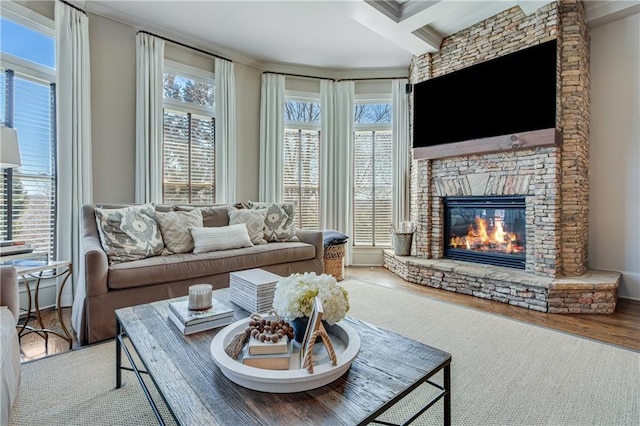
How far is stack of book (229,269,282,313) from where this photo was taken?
1.52m

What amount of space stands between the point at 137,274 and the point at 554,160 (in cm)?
381

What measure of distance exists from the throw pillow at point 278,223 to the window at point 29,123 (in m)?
1.99

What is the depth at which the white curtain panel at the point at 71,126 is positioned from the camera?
2945 millimetres

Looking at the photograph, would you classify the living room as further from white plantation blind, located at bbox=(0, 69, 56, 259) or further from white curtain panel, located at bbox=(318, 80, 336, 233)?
white curtain panel, located at bbox=(318, 80, 336, 233)

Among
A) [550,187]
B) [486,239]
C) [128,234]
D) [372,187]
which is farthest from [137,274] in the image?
[550,187]

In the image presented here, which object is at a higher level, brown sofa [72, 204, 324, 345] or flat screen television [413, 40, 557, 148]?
flat screen television [413, 40, 557, 148]

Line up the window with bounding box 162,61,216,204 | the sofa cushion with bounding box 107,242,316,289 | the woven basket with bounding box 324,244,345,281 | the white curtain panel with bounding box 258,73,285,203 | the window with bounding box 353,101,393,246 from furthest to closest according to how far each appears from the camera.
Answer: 1. the window with bounding box 353,101,393,246
2. the white curtain panel with bounding box 258,73,285,203
3. the woven basket with bounding box 324,244,345,281
4. the window with bounding box 162,61,216,204
5. the sofa cushion with bounding box 107,242,316,289

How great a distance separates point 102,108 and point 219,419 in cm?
362

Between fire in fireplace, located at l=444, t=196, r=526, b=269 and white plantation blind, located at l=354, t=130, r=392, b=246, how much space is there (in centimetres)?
104

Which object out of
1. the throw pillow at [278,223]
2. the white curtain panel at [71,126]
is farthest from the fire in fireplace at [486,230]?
the white curtain panel at [71,126]

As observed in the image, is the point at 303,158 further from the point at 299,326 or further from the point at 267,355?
the point at 267,355

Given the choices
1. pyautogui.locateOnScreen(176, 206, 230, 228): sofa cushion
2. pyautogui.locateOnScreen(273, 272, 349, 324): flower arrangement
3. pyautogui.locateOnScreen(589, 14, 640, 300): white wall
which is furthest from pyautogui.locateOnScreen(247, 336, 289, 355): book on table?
pyautogui.locateOnScreen(589, 14, 640, 300): white wall

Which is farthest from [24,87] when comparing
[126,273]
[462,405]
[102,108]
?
[462,405]

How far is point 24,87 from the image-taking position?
9.34 feet
